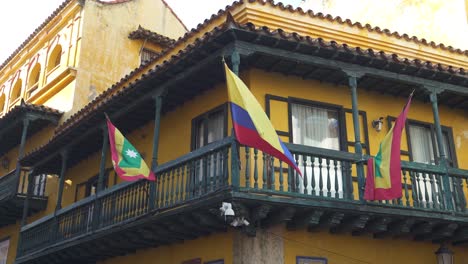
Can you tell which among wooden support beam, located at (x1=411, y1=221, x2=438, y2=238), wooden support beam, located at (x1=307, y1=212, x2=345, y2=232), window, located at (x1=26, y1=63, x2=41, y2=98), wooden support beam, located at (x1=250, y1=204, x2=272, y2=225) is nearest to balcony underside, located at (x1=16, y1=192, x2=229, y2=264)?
wooden support beam, located at (x1=250, y1=204, x2=272, y2=225)

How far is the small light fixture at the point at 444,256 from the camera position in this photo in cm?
1135

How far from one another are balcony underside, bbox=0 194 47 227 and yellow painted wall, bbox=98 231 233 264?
573 centimetres

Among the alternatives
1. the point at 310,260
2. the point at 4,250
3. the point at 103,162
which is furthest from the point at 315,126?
the point at 4,250

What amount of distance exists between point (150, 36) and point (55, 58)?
12.2 feet

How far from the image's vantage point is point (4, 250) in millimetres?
20281

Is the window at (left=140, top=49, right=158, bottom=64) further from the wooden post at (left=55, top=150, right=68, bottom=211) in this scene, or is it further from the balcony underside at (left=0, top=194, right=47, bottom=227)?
the wooden post at (left=55, top=150, right=68, bottom=211)

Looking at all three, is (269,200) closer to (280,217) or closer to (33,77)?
(280,217)

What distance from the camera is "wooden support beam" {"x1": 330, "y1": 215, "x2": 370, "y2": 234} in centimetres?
1041

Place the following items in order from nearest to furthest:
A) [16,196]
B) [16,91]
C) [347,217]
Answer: [347,217] → [16,196] → [16,91]

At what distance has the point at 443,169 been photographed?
37.4 feet

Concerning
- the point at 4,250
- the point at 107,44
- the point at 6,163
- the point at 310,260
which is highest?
the point at 107,44

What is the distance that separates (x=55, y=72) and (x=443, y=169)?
1414cm

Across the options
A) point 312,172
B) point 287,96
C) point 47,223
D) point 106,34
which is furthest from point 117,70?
point 312,172

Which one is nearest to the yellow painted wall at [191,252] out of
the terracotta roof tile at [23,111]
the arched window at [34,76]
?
the terracotta roof tile at [23,111]
